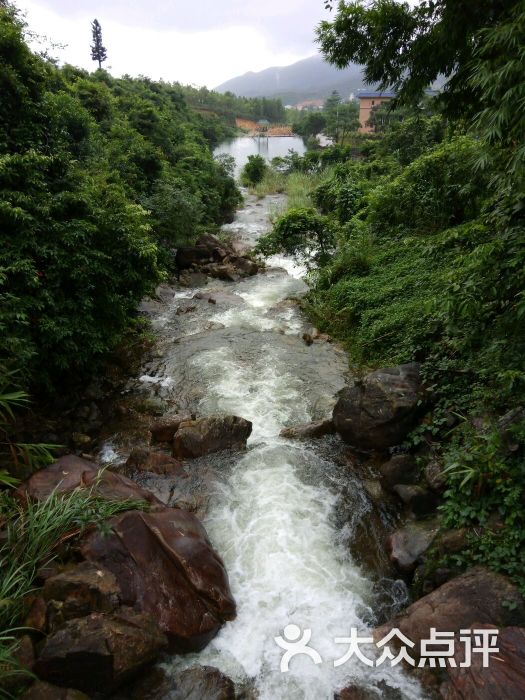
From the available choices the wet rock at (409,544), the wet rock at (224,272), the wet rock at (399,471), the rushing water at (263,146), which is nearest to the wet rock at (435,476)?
the wet rock at (399,471)

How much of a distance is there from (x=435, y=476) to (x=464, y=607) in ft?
5.64

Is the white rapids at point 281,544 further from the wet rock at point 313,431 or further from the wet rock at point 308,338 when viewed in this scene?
the wet rock at point 308,338

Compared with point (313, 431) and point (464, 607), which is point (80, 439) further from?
point (464, 607)

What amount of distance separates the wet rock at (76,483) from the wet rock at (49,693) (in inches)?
70.0

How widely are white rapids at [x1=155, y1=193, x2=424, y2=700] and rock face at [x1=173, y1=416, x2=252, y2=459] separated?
313 millimetres

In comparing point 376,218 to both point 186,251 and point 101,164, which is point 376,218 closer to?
point 186,251

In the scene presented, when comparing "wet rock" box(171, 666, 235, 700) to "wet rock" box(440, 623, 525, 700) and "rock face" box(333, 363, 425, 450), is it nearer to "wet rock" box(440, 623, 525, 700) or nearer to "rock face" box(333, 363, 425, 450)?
"wet rock" box(440, 623, 525, 700)

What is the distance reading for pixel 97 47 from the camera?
48.7 m

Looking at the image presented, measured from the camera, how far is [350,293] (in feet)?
36.9

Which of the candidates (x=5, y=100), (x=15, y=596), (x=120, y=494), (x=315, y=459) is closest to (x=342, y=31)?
(x=5, y=100)

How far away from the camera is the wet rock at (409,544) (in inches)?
184

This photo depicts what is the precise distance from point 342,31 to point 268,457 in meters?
7.16

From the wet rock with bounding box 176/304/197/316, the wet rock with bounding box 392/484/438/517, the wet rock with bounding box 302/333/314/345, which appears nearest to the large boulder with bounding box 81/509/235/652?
the wet rock with bounding box 392/484/438/517

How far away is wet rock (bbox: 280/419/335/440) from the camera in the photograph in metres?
7.21
